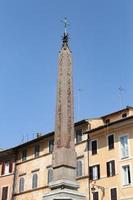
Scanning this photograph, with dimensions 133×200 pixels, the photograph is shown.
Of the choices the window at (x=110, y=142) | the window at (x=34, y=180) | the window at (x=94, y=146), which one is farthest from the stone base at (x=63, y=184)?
the window at (x=34, y=180)

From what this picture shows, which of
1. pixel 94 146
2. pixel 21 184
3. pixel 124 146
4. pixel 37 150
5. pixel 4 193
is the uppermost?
pixel 37 150

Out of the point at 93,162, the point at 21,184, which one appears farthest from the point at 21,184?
the point at 93,162

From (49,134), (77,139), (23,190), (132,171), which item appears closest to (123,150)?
(132,171)

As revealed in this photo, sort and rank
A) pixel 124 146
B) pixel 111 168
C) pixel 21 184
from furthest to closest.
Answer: pixel 21 184 → pixel 111 168 → pixel 124 146

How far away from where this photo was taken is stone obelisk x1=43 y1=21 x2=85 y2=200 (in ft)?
47.3

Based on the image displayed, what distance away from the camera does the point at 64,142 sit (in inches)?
596

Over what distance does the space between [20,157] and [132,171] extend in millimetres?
11775

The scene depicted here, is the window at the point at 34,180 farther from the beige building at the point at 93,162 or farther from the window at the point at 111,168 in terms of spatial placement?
the window at the point at 111,168

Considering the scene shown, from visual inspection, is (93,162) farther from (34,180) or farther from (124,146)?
(34,180)

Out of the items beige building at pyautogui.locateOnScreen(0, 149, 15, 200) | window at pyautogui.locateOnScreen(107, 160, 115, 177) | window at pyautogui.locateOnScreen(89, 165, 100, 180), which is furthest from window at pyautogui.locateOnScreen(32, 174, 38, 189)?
window at pyautogui.locateOnScreen(107, 160, 115, 177)

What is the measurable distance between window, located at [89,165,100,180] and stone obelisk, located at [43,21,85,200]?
48.4ft

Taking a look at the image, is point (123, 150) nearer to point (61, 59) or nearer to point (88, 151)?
point (88, 151)

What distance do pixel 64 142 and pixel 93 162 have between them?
16.0m

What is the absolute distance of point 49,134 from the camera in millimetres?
34562
